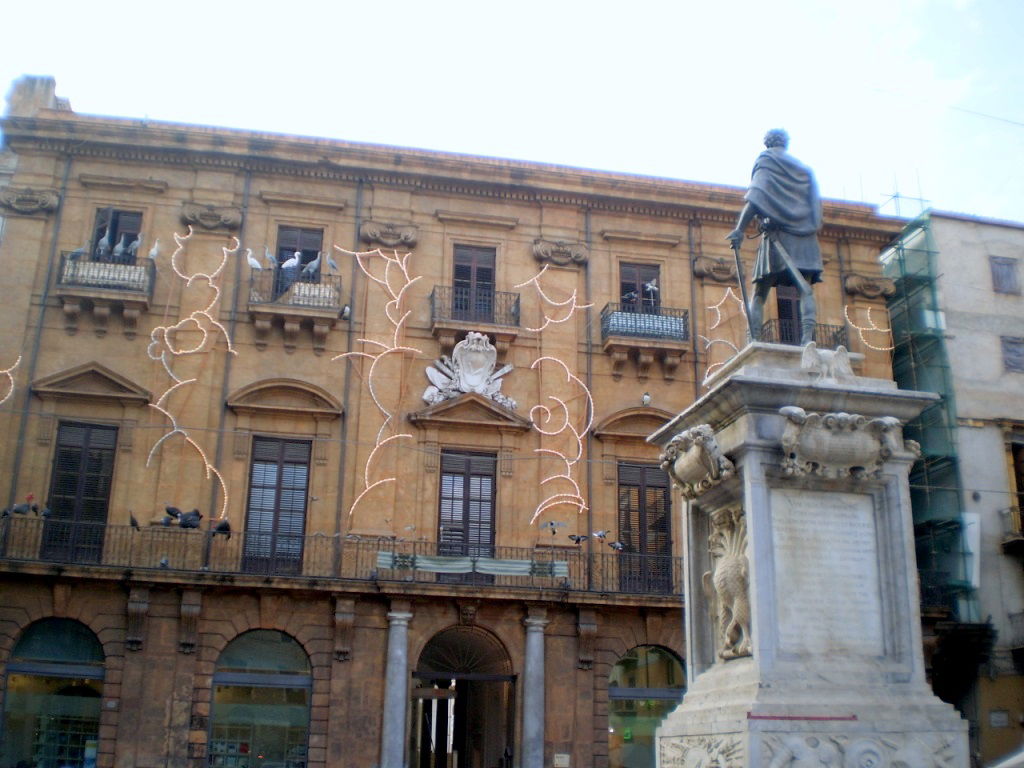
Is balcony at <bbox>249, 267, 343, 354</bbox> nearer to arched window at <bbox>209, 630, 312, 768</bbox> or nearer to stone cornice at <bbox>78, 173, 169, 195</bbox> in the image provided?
stone cornice at <bbox>78, 173, 169, 195</bbox>

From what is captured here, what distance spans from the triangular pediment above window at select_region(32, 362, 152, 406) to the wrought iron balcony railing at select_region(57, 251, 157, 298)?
62.1 inches

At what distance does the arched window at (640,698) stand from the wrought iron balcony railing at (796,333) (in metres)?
6.97

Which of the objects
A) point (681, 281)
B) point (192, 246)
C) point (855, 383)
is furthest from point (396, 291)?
point (855, 383)

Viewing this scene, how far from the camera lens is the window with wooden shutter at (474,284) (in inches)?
937

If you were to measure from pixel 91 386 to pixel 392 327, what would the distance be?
19.4ft

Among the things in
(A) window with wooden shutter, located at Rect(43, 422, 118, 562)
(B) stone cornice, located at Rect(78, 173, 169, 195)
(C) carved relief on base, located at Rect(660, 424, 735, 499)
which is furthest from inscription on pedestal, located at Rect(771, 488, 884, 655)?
(B) stone cornice, located at Rect(78, 173, 169, 195)

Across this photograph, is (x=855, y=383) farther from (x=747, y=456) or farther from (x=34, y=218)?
(x=34, y=218)

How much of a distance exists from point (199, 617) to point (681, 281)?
39.7 ft

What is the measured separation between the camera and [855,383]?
8234mm

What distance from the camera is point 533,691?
2141cm

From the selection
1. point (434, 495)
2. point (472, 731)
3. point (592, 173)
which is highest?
point (592, 173)

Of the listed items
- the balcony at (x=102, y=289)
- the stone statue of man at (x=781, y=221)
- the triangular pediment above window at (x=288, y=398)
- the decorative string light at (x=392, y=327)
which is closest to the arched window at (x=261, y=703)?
the decorative string light at (x=392, y=327)

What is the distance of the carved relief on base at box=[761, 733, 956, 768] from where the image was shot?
6.98 meters

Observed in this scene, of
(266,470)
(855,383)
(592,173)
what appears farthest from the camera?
(592,173)
